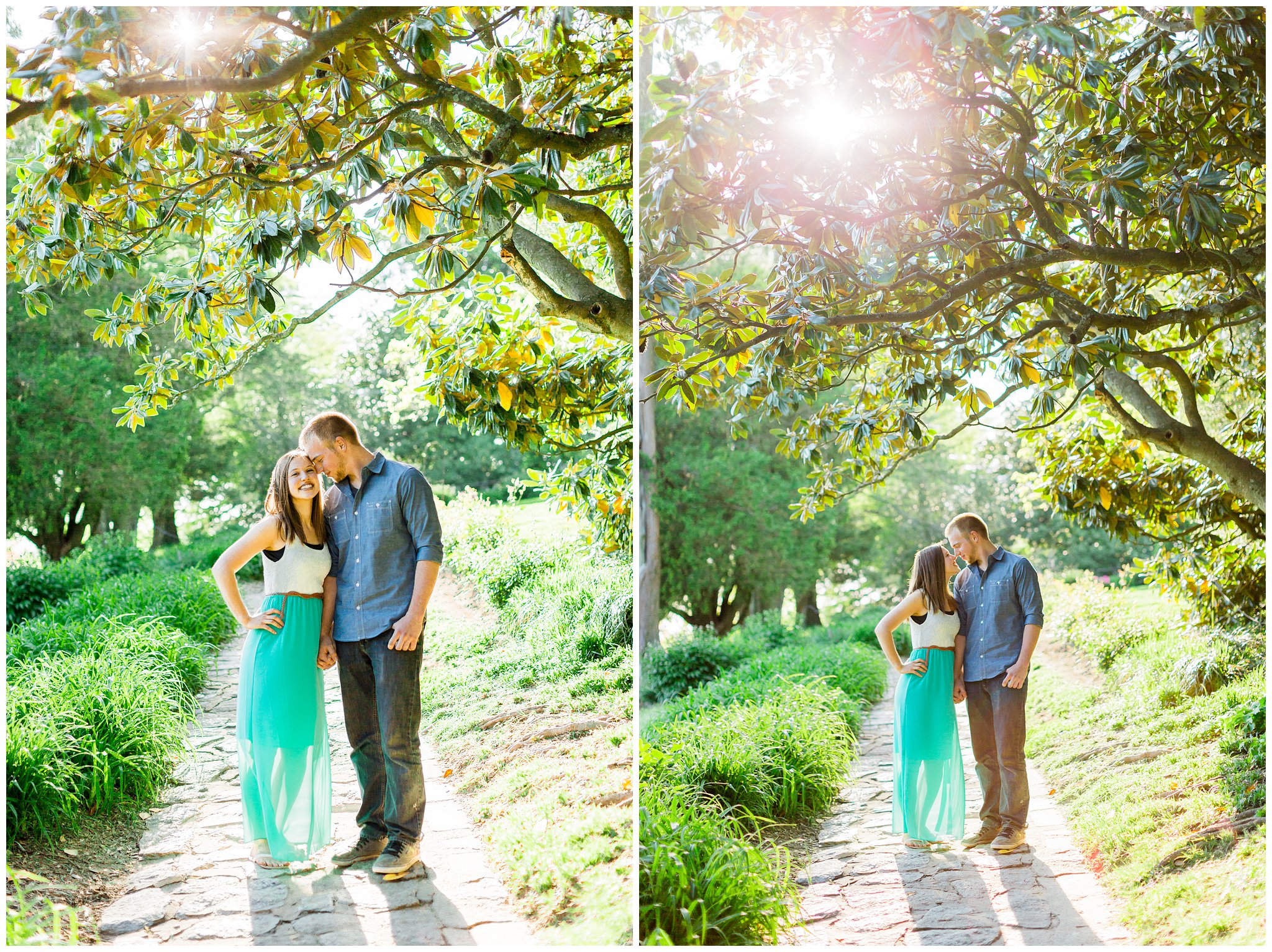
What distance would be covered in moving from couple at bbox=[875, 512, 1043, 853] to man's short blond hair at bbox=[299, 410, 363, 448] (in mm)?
2132

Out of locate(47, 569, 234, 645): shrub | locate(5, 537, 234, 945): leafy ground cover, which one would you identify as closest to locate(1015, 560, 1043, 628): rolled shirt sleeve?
locate(5, 537, 234, 945): leafy ground cover

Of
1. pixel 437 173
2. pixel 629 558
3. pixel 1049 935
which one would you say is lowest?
pixel 1049 935

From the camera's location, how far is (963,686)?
3535 mm

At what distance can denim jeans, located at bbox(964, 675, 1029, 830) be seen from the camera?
11.2 feet

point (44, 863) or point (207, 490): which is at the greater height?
point (207, 490)

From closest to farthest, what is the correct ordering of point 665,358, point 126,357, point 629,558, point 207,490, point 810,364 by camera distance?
point 665,358 → point 810,364 → point 629,558 → point 126,357 → point 207,490

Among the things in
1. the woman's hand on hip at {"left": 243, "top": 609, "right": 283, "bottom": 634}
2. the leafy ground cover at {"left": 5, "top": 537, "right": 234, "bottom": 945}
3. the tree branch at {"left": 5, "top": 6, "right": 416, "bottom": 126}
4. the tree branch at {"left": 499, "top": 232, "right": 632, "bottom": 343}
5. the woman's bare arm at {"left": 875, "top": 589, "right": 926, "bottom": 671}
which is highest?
the tree branch at {"left": 5, "top": 6, "right": 416, "bottom": 126}

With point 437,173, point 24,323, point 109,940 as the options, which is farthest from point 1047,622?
point 24,323

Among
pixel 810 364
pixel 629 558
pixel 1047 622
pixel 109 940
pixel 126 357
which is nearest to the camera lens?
pixel 109 940

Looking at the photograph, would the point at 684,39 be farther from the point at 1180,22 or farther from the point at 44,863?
the point at 44,863

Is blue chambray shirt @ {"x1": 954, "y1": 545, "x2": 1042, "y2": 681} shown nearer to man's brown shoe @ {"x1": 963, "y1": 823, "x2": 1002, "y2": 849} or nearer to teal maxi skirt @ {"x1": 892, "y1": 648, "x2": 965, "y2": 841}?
teal maxi skirt @ {"x1": 892, "y1": 648, "x2": 965, "y2": 841}

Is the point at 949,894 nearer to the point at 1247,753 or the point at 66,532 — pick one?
the point at 1247,753

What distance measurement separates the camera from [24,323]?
271 inches

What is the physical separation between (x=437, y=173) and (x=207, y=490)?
5556mm
